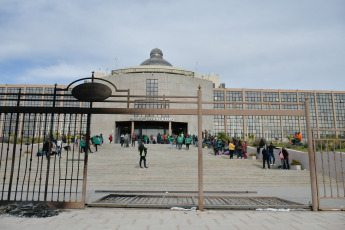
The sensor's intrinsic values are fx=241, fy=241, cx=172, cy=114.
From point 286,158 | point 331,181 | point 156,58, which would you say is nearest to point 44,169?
point 286,158

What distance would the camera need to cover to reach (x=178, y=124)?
43812 mm

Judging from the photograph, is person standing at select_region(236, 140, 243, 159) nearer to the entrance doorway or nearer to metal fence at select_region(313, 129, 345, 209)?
metal fence at select_region(313, 129, 345, 209)

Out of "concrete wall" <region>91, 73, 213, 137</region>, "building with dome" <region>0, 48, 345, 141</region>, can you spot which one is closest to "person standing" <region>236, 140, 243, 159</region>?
"building with dome" <region>0, 48, 345, 141</region>

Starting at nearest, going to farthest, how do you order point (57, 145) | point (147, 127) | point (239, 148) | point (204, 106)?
point (57, 145), point (239, 148), point (204, 106), point (147, 127)

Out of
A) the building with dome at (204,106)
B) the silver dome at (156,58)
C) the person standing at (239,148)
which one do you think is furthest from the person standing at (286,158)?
the silver dome at (156,58)

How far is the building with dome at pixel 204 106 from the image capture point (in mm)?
42656

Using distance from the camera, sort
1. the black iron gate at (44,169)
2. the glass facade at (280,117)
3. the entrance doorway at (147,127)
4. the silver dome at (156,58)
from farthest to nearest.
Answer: the silver dome at (156,58) < the glass facade at (280,117) < the entrance doorway at (147,127) < the black iron gate at (44,169)

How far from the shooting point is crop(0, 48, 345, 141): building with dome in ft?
140

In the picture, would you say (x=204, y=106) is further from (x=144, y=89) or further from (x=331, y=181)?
(x=331, y=181)

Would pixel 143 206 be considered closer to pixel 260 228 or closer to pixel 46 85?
pixel 260 228

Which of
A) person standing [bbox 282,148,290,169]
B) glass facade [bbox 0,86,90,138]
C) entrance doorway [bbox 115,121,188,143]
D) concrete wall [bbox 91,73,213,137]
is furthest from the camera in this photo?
entrance doorway [bbox 115,121,188,143]

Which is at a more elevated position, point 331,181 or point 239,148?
point 239,148

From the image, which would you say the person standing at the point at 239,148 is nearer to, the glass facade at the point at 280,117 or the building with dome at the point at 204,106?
the building with dome at the point at 204,106

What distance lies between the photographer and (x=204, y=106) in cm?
4138
